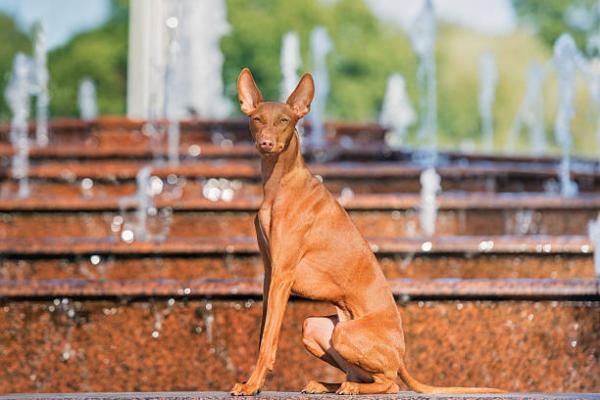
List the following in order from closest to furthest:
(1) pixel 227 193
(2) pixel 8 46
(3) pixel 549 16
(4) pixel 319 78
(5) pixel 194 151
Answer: (1) pixel 227 193, (5) pixel 194 151, (4) pixel 319 78, (3) pixel 549 16, (2) pixel 8 46

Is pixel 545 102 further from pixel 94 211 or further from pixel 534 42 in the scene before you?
pixel 94 211

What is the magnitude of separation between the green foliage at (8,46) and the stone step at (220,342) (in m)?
31.8

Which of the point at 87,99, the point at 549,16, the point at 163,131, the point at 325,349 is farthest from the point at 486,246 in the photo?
the point at 549,16

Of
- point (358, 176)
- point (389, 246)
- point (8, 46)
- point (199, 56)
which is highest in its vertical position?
point (8, 46)

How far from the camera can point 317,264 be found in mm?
4488

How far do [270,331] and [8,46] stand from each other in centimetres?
3724

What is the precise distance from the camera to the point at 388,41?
4234 cm

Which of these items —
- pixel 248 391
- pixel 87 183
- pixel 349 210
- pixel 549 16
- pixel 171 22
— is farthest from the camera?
pixel 549 16


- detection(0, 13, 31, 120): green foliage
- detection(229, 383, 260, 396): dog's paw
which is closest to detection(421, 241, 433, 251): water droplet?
detection(229, 383, 260, 396): dog's paw

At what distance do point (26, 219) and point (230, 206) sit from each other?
4.33 ft

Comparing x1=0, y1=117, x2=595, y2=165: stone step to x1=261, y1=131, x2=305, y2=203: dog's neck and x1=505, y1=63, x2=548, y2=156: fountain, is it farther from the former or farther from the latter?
x1=505, y1=63, x2=548, y2=156: fountain

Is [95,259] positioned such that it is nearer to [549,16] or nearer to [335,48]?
[549,16]

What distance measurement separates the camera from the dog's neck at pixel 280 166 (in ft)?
14.8

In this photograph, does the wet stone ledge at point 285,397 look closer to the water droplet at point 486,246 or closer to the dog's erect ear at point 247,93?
the dog's erect ear at point 247,93
